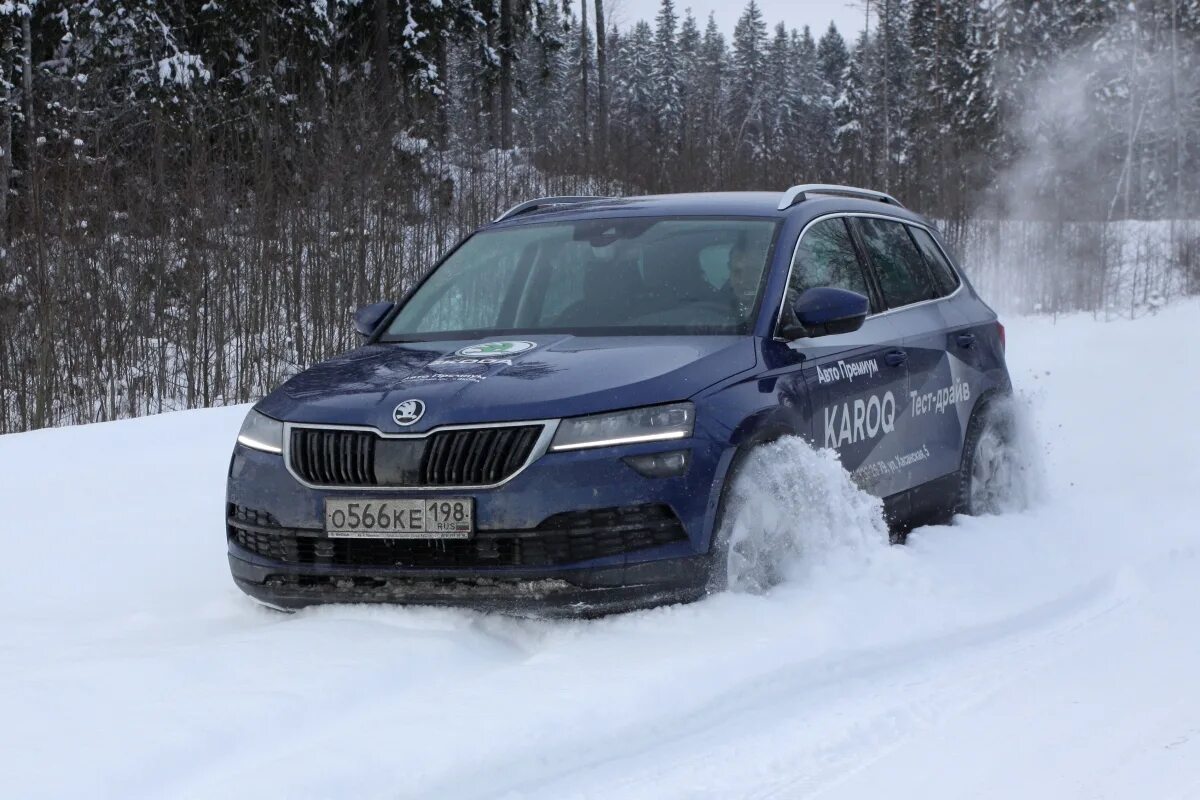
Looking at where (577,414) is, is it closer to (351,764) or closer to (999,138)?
(351,764)

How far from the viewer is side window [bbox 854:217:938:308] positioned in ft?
21.8

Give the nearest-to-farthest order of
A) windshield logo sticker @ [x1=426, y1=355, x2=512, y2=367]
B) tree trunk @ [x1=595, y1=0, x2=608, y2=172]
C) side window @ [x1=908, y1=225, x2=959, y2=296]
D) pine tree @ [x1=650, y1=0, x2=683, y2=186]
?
1. windshield logo sticker @ [x1=426, y1=355, x2=512, y2=367]
2. side window @ [x1=908, y1=225, x2=959, y2=296]
3. tree trunk @ [x1=595, y1=0, x2=608, y2=172]
4. pine tree @ [x1=650, y1=0, x2=683, y2=186]

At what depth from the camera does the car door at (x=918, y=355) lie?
6410 millimetres

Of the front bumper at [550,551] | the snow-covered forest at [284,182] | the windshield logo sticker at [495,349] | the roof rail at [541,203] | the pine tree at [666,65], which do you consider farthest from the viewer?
the pine tree at [666,65]

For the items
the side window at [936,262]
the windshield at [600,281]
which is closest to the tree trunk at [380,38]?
the side window at [936,262]

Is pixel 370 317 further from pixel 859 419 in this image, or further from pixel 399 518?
pixel 859 419

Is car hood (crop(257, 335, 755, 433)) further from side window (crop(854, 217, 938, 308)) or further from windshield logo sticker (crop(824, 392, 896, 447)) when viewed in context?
side window (crop(854, 217, 938, 308))

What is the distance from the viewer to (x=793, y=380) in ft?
17.5

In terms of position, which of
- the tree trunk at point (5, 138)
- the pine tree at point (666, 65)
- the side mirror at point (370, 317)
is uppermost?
the pine tree at point (666, 65)

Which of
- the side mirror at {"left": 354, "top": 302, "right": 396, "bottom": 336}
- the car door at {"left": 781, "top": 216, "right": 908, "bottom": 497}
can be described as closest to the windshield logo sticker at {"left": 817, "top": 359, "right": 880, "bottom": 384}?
the car door at {"left": 781, "top": 216, "right": 908, "bottom": 497}

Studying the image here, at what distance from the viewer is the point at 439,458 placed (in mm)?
4602

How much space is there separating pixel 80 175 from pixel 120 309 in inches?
52.1

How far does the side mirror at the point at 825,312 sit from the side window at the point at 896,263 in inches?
45.3

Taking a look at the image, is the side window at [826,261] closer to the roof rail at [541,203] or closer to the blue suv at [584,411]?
the blue suv at [584,411]
